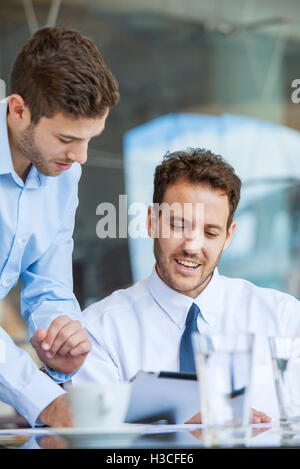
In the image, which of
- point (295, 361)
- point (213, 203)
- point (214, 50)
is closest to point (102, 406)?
point (295, 361)

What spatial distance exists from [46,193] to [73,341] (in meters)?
0.53

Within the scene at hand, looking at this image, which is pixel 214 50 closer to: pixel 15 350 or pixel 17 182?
pixel 17 182

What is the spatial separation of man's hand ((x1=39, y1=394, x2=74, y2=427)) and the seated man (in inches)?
15.9

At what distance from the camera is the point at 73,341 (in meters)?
1.16

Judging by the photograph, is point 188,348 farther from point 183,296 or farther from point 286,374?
point 286,374

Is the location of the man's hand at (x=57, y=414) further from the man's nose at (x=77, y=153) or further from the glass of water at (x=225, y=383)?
the man's nose at (x=77, y=153)

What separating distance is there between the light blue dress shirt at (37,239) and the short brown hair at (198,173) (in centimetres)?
27

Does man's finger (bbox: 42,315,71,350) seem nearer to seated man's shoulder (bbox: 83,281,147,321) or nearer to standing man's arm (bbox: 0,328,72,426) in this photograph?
standing man's arm (bbox: 0,328,72,426)

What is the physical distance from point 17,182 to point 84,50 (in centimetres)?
36

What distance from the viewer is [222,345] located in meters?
0.85

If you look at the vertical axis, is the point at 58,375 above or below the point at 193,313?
below

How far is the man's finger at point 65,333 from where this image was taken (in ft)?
3.79

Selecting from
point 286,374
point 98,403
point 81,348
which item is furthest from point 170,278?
point 98,403

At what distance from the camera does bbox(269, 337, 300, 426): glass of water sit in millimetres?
995
